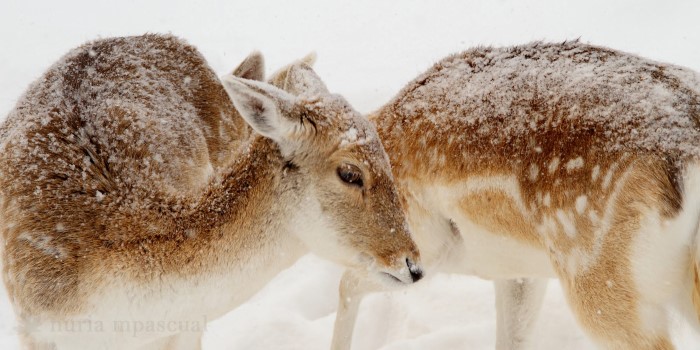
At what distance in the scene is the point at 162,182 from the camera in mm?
3775

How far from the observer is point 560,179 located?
11.0 feet

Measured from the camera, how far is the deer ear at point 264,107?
9.70ft

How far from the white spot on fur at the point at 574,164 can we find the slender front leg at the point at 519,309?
1.21 metres

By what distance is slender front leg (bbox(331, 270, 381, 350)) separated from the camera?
4.59m

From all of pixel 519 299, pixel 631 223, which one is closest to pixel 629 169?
pixel 631 223

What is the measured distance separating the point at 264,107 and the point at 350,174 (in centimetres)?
46

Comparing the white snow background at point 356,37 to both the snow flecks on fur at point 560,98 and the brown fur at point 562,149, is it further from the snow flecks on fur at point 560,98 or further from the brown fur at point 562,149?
the snow flecks on fur at point 560,98

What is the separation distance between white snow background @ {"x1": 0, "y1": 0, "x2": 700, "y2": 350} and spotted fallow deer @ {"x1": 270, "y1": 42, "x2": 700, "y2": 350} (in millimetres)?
1071

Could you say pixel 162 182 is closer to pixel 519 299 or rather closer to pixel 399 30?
pixel 519 299

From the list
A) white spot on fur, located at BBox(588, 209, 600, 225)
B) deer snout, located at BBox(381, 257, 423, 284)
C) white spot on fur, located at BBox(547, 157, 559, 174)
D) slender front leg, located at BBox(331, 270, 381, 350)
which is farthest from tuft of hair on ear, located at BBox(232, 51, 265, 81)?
white spot on fur, located at BBox(588, 209, 600, 225)

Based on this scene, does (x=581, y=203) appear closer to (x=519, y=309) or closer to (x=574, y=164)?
(x=574, y=164)

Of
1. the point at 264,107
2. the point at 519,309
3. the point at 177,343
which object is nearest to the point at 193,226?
the point at 264,107

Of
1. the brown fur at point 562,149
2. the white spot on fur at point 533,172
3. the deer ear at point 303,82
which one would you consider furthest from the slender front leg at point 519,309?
the deer ear at point 303,82

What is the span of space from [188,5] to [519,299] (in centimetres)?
792
